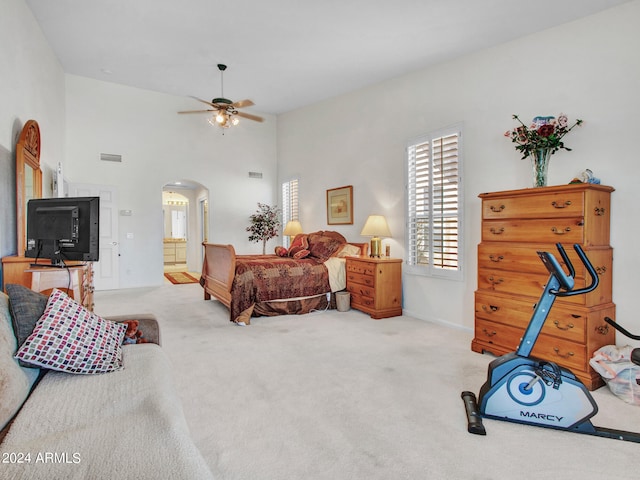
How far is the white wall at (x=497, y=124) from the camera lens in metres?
3.09

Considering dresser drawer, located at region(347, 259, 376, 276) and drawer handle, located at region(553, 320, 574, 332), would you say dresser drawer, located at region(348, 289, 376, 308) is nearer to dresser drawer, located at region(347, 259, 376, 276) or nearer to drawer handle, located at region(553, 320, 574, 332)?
dresser drawer, located at region(347, 259, 376, 276)

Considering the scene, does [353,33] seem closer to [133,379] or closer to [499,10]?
[499,10]

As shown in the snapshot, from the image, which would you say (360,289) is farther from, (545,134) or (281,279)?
(545,134)

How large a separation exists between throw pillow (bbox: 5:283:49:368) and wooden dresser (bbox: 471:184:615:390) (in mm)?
3334

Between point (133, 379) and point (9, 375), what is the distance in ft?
1.52

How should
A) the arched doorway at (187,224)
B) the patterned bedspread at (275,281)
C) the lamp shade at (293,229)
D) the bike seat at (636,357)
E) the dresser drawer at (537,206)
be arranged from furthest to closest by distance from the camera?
the arched doorway at (187,224) < the lamp shade at (293,229) < the patterned bedspread at (275,281) < the dresser drawer at (537,206) < the bike seat at (636,357)

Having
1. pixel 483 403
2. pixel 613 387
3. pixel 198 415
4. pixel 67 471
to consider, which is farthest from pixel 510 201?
pixel 67 471

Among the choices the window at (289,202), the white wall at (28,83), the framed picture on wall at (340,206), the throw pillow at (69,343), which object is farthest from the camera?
the window at (289,202)

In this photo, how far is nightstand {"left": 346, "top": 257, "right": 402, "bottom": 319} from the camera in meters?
4.86

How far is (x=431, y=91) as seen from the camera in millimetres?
4754

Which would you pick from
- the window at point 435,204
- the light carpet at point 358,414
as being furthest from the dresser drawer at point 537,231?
the light carpet at point 358,414

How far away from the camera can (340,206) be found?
6.38m

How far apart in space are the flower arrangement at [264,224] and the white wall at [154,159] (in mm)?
180

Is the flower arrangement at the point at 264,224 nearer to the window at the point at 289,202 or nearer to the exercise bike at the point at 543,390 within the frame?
the window at the point at 289,202
